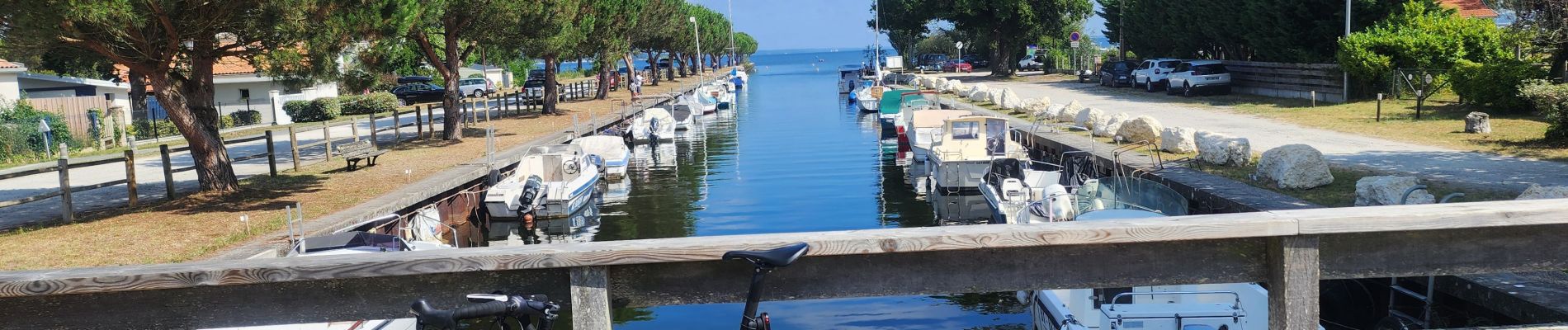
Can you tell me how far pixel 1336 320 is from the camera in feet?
39.2

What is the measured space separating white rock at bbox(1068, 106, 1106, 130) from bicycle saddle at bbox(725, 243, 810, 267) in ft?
82.4

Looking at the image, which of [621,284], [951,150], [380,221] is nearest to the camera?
[621,284]

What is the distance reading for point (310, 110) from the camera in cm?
4525

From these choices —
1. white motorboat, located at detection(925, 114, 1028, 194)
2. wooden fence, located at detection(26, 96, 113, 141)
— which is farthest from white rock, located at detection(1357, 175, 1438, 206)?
wooden fence, located at detection(26, 96, 113, 141)

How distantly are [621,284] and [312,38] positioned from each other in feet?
50.3

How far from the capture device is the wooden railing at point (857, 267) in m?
4.20

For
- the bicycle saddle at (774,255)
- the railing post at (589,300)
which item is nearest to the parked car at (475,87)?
the railing post at (589,300)

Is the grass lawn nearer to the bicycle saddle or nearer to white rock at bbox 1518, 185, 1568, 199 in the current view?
the bicycle saddle

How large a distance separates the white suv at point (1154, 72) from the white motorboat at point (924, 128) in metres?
17.1

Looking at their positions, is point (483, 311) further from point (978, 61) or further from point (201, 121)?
point (978, 61)

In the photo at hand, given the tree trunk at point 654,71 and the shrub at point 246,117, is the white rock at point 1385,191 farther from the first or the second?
the tree trunk at point 654,71

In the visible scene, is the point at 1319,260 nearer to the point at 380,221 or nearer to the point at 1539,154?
the point at 380,221

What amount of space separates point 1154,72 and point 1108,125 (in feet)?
65.1

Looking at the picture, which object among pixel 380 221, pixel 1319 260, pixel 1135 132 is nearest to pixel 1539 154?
pixel 1135 132
